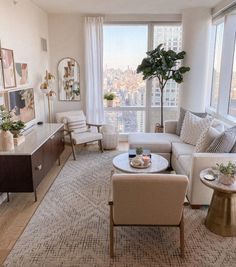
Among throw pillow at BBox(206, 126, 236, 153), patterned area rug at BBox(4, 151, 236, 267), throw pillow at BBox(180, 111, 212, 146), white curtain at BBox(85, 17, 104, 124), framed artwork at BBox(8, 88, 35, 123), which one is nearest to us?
patterned area rug at BBox(4, 151, 236, 267)

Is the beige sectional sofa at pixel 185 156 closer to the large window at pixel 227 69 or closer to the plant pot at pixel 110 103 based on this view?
the large window at pixel 227 69

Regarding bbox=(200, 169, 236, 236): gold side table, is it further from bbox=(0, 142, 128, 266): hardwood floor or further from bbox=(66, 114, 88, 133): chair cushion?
bbox=(66, 114, 88, 133): chair cushion

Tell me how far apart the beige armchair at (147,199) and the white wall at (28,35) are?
8.41 feet

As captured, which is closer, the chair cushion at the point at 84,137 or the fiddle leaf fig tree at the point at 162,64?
the chair cushion at the point at 84,137

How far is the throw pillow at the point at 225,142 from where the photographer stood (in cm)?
292

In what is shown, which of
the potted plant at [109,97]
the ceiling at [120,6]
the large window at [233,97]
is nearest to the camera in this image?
the large window at [233,97]

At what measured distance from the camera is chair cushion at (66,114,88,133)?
4.99 metres

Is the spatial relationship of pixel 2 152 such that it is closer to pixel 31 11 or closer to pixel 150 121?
pixel 31 11

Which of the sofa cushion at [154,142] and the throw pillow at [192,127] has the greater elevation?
the throw pillow at [192,127]

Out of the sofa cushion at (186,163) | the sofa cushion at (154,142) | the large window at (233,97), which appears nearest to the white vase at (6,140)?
the sofa cushion at (154,142)

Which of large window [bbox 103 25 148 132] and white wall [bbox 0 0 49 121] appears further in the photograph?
large window [bbox 103 25 148 132]

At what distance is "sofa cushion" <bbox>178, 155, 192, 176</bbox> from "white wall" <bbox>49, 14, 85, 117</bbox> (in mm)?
2997

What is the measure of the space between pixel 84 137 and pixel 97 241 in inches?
98.0

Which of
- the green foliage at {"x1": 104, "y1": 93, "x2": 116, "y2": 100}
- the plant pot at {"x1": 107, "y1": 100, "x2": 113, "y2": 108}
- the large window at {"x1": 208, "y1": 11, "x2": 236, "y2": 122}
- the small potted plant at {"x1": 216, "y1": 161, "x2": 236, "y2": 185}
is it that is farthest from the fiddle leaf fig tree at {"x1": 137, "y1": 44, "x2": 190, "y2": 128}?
the small potted plant at {"x1": 216, "y1": 161, "x2": 236, "y2": 185}
